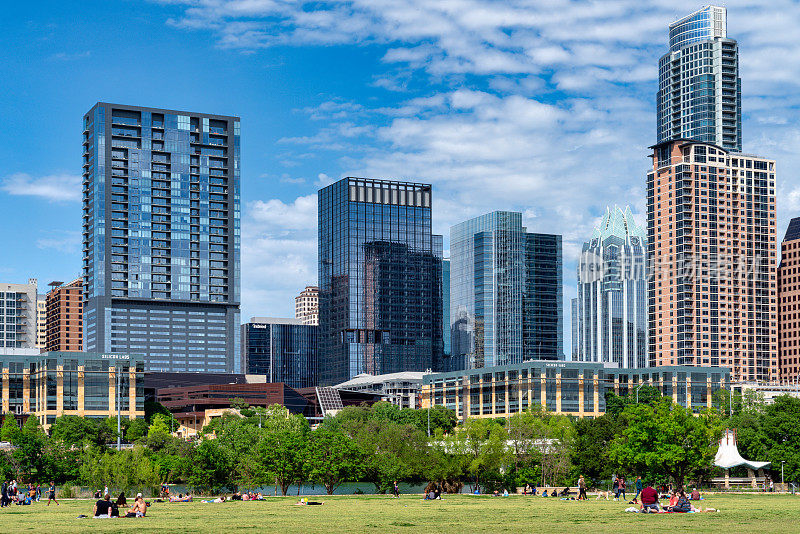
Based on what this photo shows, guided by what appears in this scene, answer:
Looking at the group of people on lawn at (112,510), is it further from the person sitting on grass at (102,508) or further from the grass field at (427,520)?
the grass field at (427,520)

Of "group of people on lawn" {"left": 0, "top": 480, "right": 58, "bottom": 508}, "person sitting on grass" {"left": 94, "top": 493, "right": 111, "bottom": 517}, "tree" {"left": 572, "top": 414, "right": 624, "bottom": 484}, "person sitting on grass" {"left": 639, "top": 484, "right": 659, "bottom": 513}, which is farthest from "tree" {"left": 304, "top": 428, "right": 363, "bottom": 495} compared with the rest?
"person sitting on grass" {"left": 639, "top": 484, "right": 659, "bottom": 513}

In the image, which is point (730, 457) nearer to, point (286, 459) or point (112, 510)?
point (286, 459)

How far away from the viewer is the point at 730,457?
424 ft

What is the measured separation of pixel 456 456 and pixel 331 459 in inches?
750

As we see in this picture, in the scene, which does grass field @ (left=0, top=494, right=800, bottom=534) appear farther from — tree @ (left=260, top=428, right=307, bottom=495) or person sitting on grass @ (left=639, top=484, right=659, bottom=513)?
tree @ (left=260, top=428, right=307, bottom=495)

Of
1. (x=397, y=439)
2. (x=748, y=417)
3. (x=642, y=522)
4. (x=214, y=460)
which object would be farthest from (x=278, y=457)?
(x=748, y=417)

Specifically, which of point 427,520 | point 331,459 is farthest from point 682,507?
point 331,459

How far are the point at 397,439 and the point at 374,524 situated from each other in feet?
246

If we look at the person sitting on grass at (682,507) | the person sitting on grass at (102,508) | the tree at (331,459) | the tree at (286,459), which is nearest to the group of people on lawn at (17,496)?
the tree at (286,459)

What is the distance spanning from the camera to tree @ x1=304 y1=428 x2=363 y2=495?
11919cm

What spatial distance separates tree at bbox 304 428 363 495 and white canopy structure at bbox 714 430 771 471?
4279 centimetres

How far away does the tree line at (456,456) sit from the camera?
108938mm

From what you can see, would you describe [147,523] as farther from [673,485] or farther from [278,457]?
[673,485]

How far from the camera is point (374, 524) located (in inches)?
2368
